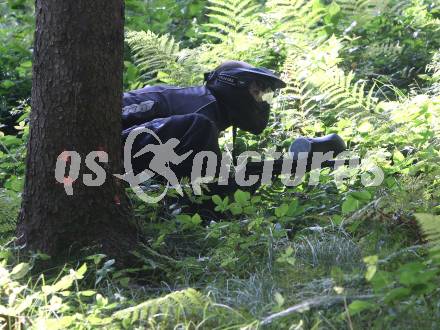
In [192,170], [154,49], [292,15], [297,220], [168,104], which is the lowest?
[297,220]

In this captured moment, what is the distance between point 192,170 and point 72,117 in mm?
1234

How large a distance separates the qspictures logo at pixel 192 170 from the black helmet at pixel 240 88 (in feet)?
1.20

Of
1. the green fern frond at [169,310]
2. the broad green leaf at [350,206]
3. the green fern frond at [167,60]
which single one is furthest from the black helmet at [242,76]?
the green fern frond at [169,310]

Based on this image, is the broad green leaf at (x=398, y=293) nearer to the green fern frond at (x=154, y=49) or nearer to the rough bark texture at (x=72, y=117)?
the rough bark texture at (x=72, y=117)

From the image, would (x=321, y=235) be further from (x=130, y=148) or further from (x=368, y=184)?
(x=130, y=148)

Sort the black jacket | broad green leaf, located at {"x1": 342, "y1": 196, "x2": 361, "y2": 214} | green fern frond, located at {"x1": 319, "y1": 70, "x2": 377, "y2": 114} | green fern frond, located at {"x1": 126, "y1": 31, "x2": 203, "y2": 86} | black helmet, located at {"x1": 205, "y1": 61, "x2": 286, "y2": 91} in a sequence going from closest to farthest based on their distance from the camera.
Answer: broad green leaf, located at {"x1": 342, "y1": 196, "x2": 361, "y2": 214}, the black jacket, black helmet, located at {"x1": 205, "y1": 61, "x2": 286, "y2": 91}, green fern frond, located at {"x1": 319, "y1": 70, "x2": 377, "y2": 114}, green fern frond, located at {"x1": 126, "y1": 31, "x2": 203, "y2": 86}

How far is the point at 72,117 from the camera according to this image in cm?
398

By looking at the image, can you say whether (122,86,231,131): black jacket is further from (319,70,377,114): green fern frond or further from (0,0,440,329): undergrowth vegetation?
(319,70,377,114): green fern frond

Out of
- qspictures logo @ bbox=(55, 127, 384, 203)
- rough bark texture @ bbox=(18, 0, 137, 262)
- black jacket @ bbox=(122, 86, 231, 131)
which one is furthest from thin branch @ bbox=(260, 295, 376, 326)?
black jacket @ bbox=(122, 86, 231, 131)

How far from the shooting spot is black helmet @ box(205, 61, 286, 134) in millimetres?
5570

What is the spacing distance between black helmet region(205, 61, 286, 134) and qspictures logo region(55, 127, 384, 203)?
36 centimetres

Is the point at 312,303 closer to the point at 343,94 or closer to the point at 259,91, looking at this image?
the point at 259,91

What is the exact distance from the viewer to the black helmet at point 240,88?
5.57 m

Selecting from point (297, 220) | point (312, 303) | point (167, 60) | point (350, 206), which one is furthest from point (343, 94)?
point (312, 303)
